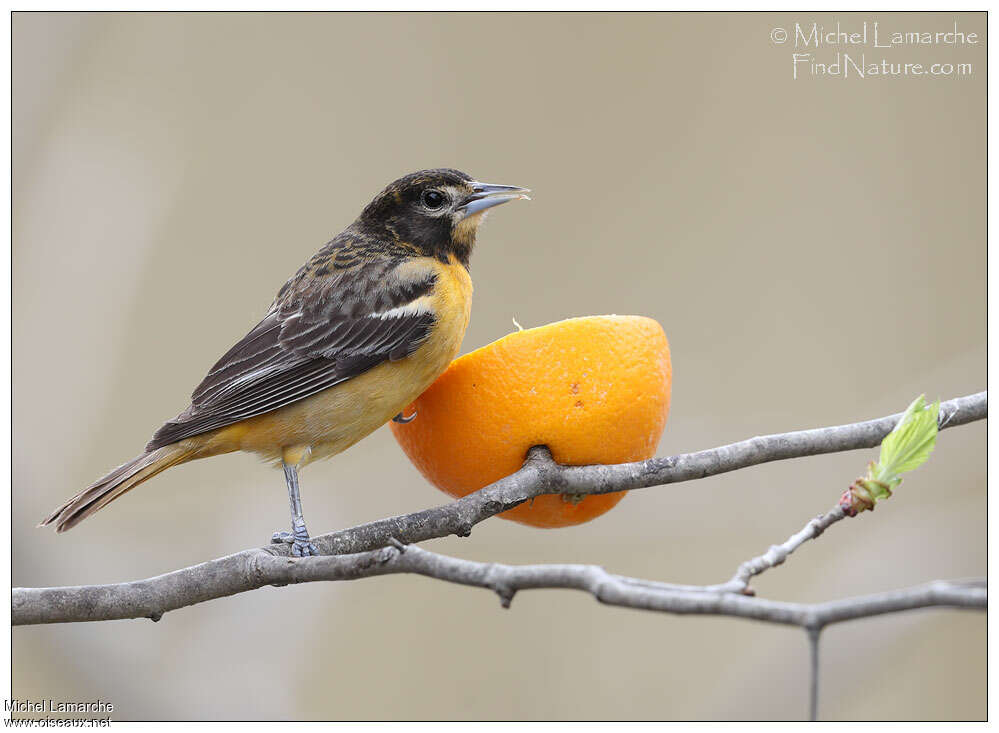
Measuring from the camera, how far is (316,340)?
3.49 metres

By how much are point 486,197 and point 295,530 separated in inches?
62.1

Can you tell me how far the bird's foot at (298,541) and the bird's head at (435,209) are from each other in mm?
1365

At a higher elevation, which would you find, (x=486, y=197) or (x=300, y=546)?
(x=486, y=197)

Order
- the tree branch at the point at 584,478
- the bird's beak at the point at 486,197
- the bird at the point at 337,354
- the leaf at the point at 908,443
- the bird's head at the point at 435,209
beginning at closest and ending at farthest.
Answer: the leaf at the point at 908,443
the tree branch at the point at 584,478
the bird at the point at 337,354
the bird's beak at the point at 486,197
the bird's head at the point at 435,209

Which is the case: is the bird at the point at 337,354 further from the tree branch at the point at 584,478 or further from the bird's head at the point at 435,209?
the tree branch at the point at 584,478

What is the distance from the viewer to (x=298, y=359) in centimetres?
344

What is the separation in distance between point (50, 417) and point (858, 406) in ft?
15.7

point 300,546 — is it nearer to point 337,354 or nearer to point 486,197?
point 337,354

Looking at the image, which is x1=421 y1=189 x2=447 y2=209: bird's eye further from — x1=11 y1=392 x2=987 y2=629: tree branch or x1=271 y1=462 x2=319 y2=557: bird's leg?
x1=11 y1=392 x2=987 y2=629: tree branch

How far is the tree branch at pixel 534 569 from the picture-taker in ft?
4.72

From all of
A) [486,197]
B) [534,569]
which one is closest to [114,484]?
[486,197]

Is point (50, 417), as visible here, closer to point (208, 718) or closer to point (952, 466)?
point (208, 718)

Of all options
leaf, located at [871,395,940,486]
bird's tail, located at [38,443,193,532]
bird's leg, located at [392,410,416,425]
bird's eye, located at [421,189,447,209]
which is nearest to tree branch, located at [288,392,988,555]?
leaf, located at [871,395,940,486]

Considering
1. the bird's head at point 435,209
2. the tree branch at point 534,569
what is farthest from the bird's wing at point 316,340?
the tree branch at point 534,569
